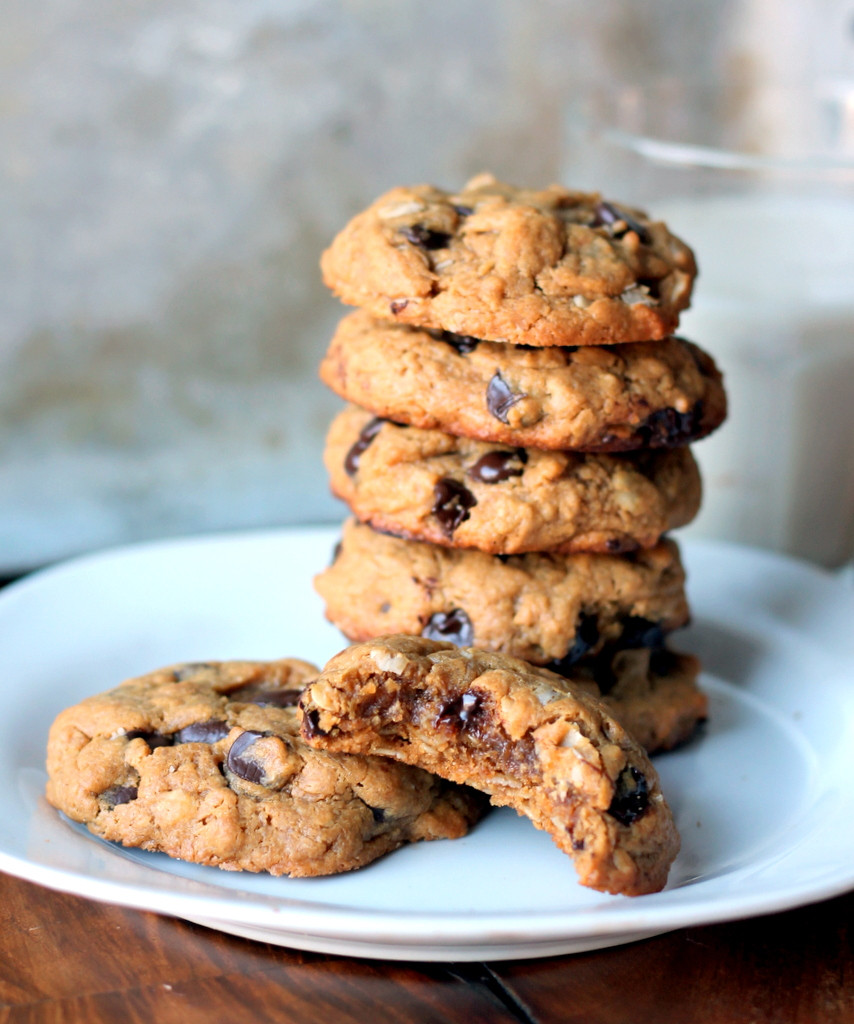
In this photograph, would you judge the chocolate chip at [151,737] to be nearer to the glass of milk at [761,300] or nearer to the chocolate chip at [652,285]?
the chocolate chip at [652,285]

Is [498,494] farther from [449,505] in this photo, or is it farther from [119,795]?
[119,795]

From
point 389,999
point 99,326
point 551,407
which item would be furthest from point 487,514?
point 99,326

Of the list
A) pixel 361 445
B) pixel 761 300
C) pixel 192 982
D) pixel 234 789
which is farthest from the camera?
pixel 761 300

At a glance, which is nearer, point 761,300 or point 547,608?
point 547,608

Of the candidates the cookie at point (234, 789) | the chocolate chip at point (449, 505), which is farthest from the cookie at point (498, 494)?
the cookie at point (234, 789)

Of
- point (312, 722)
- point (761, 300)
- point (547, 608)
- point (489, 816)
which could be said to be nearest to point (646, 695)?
point (547, 608)
